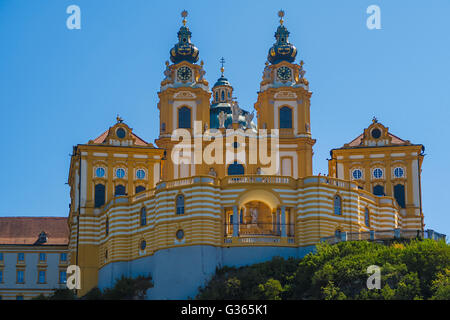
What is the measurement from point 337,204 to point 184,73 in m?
29.9

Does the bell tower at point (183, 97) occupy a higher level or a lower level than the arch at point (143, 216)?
higher

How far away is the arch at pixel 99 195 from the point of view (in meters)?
102

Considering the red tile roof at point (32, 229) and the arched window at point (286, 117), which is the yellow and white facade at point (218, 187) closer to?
the arched window at point (286, 117)

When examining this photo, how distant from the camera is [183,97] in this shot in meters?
111

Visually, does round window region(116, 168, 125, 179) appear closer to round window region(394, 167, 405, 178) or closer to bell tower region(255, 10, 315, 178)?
bell tower region(255, 10, 315, 178)

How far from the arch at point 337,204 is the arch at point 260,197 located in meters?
4.91

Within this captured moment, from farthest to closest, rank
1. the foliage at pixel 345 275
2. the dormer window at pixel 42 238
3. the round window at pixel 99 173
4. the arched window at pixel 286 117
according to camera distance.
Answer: the dormer window at pixel 42 238 → the arched window at pixel 286 117 → the round window at pixel 99 173 → the foliage at pixel 345 275

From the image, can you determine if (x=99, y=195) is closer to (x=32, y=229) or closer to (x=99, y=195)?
(x=99, y=195)

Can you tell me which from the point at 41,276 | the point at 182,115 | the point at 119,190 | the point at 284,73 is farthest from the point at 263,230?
the point at 41,276

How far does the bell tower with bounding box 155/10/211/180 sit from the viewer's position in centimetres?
10988

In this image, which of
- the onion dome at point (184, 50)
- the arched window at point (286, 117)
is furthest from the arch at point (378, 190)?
the onion dome at point (184, 50)

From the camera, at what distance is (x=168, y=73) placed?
112750 millimetres
